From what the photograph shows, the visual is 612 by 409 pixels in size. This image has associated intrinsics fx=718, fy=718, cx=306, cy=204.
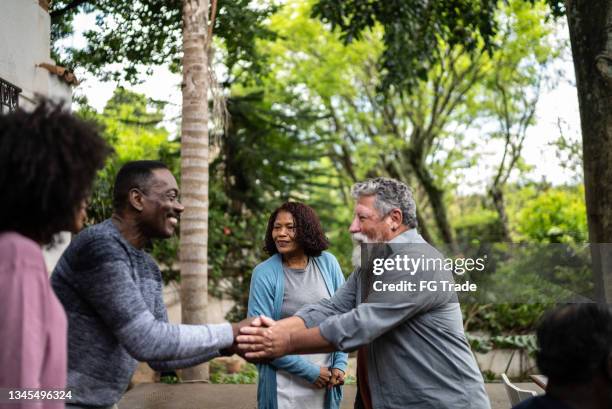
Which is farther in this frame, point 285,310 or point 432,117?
point 432,117

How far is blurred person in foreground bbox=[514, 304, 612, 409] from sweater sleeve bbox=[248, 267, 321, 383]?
2245mm

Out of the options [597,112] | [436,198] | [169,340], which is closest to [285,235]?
[169,340]

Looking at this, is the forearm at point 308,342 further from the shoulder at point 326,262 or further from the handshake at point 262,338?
the shoulder at point 326,262

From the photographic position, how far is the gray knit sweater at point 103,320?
279 centimetres

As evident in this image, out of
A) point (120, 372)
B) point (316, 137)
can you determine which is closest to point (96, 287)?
point (120, 372)

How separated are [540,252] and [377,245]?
1089cm

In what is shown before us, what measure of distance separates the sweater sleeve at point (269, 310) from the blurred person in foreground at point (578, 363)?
2245 mm

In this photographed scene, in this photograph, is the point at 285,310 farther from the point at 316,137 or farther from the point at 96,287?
the point at 316,137

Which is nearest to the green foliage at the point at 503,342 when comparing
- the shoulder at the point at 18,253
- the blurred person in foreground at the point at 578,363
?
the blurred person in foreground at the point at 578,363

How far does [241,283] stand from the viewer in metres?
13.6

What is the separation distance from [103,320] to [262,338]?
1.10m

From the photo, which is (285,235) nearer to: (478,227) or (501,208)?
(501,208)

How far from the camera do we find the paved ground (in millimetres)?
7410

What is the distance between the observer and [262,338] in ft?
12.3
